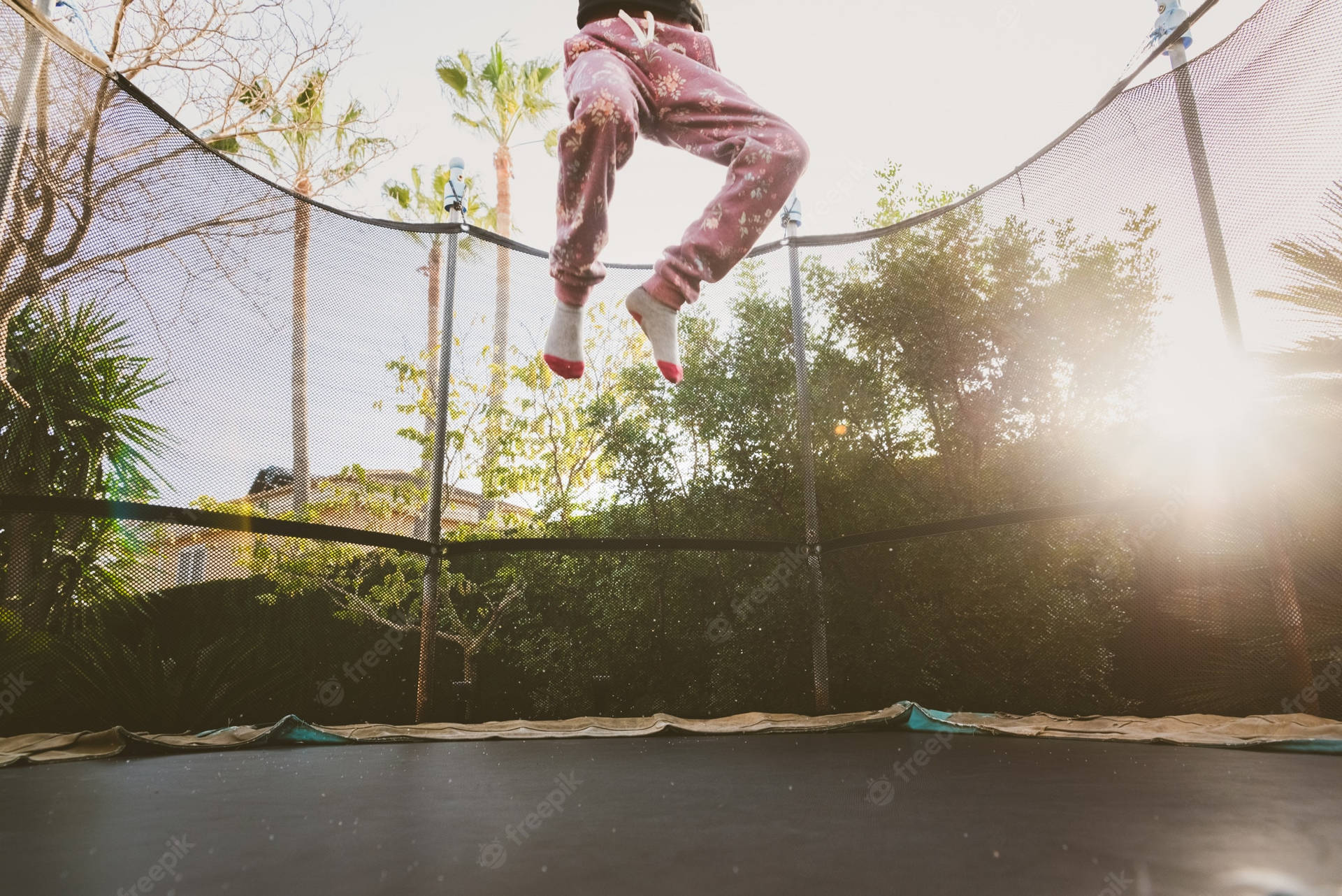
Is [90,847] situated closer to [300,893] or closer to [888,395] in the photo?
[300,893]

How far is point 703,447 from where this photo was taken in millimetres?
2998

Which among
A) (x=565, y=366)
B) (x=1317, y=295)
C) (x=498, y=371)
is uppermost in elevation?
(x=498, y=371)

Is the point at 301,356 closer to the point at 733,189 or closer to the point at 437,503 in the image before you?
the point at 437,503

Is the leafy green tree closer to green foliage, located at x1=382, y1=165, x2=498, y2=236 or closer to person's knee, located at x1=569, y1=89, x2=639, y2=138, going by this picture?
person's knee, located at x1=569, y1=89, x2=639, y2=138

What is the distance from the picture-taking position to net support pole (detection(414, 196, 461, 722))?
249 centimetres

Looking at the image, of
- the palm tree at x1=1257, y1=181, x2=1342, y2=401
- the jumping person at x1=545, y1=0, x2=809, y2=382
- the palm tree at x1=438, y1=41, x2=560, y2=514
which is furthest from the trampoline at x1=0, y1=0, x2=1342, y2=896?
the palm tree at x1=438, y1=41, x2=560, y2=514

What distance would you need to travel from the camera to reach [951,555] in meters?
2.63

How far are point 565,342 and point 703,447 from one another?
1.71 meters

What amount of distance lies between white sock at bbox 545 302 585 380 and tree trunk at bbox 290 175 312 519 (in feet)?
4.40

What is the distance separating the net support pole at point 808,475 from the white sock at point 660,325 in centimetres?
157

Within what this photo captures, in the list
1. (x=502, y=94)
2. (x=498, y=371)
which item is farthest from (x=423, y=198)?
(x=498, y=371)

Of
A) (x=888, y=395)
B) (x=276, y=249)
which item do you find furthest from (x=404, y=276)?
(x=888, y=395)

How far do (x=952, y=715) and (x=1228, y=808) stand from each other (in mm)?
1368

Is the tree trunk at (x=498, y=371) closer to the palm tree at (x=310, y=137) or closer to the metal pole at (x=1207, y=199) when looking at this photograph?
the palm tree at (x=310, y=137)
